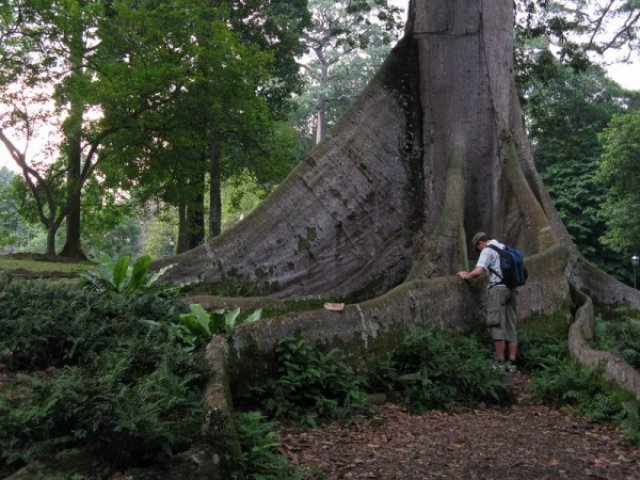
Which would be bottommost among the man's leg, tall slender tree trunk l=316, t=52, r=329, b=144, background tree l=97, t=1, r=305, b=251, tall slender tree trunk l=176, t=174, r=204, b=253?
the man's leg

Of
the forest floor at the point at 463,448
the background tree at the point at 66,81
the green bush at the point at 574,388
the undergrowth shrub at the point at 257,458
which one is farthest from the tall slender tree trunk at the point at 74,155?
the undergrowth shrub at the point at 257,458

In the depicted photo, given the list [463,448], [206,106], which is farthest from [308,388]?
[206,106]

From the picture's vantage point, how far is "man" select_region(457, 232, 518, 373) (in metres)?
7.50

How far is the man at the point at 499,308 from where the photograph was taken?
7.50m

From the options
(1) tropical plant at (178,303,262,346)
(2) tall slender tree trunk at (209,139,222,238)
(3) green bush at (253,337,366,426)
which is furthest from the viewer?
(2) tall slender tree trunk at (209,139,222,238)

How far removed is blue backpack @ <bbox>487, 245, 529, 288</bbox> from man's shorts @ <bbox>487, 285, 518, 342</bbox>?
0.10 meters

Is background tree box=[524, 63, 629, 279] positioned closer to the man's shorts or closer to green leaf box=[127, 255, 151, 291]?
the man's shorts

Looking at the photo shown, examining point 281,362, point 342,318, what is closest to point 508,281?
point 342,318

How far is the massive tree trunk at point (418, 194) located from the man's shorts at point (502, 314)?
11.2 inches

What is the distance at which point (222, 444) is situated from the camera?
3.60 meters

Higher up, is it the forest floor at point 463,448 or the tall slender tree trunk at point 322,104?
the tall slender tree trunk at point 322,104

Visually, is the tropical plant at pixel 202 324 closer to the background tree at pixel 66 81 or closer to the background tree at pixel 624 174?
the background tree at pixel 66 81

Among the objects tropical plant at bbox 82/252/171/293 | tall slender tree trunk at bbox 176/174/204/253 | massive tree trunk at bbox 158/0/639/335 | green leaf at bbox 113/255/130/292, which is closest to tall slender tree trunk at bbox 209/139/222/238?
tall slender tree trunk at bbox 176/174/204/253

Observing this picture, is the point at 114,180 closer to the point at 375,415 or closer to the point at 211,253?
the point at 211,253
